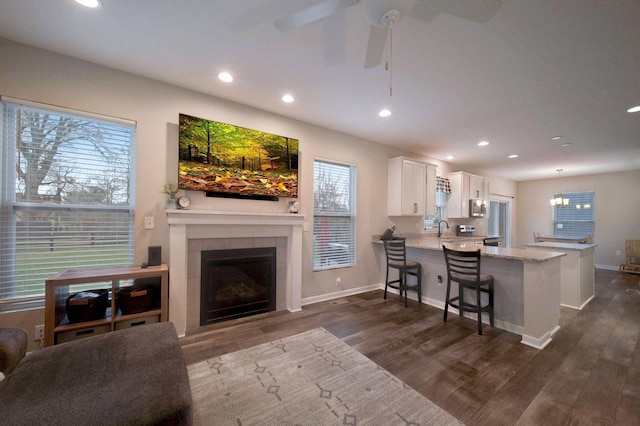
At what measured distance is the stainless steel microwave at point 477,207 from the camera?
614 cm

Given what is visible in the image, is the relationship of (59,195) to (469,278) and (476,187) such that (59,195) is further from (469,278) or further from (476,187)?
(476,187)

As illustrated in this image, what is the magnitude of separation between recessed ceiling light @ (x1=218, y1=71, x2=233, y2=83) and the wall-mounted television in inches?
20.6

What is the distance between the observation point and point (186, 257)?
2.84 m

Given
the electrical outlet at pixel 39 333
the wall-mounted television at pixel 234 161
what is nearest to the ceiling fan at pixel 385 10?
the wall-mounted television at pixel 234 161

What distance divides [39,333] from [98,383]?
1.78m

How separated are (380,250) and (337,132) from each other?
2.26 metres

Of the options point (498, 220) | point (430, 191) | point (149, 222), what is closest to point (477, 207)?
point (430, 191)

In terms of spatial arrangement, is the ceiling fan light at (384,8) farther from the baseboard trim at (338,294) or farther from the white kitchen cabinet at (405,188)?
the white kitchen cabinet at (405,188)

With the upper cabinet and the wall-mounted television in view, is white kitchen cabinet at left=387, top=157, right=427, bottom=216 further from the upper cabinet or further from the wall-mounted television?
the wall-mounted television

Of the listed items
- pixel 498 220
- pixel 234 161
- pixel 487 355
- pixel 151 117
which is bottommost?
pixel 487 355

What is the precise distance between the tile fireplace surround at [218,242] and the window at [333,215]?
52 centimetres

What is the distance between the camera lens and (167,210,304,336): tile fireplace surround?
2686 millimetres

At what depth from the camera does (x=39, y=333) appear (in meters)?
2.25

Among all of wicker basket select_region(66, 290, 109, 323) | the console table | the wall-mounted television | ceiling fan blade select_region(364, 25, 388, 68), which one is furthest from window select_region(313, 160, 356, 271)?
wicker basket select_region(66, 290, 109, 323)
